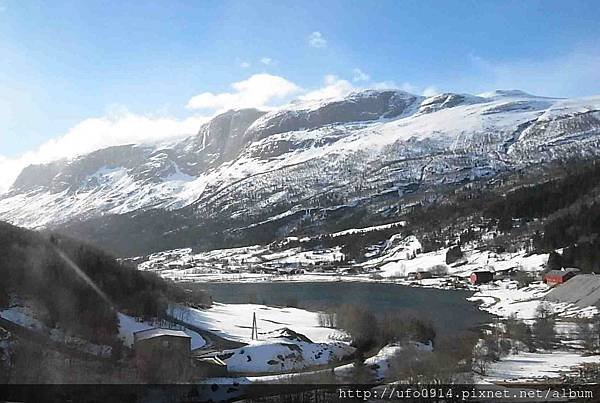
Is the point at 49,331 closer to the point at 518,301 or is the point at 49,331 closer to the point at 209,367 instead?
the point at 209,367

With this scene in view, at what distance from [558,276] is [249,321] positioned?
161 feet

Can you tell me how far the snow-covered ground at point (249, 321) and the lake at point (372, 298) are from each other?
18.3 ft

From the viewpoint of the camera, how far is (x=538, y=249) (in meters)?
118

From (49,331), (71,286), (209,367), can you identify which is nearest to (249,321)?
(71,286)

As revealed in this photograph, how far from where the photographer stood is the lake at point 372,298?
6462cm

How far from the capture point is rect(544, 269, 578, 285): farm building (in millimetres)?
84875

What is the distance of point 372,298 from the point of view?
287 ft

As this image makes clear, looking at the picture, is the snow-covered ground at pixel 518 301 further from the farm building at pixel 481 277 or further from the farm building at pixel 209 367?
the farm building at pixel 209 367

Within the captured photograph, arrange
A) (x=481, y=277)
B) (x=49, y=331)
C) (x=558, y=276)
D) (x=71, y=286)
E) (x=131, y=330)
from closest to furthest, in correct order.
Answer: (x=49, y=331), (x=131, y=330), (x=71, y=286), (x=558, y=276), (x=481, y=277)

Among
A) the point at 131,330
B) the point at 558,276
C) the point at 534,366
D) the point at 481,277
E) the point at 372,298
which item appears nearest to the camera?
the point at 534,366

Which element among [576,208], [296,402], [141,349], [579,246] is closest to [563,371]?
[296,402]

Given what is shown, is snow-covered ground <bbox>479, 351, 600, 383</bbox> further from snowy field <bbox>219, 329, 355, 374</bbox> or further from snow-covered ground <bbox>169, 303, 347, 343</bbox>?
snow-covered ground <bbox>169, 303, 347, 343</bbox>

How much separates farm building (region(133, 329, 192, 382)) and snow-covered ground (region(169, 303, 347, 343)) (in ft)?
28.9

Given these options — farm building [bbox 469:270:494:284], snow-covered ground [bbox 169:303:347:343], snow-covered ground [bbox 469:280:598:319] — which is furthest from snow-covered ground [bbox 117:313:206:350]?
farm building [bbox 469:270:494:284]
